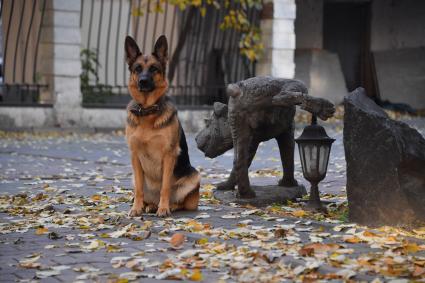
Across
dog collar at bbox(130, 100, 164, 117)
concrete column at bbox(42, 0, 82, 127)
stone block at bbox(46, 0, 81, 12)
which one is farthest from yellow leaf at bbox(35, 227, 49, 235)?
stone block at bbox(46, 0, 81, 12)

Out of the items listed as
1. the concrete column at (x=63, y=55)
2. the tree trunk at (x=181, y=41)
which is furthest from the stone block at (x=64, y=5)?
the tree trunk at (x=181, y=41)

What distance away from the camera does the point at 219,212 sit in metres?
7.27

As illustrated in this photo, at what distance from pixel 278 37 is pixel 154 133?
40.6ft

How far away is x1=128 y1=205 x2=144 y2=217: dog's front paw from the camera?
7156 mm

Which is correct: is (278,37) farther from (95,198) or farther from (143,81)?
(143,81)

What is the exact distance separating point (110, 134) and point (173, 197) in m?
10.7

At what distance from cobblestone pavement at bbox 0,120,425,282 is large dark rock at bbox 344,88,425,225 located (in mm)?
161

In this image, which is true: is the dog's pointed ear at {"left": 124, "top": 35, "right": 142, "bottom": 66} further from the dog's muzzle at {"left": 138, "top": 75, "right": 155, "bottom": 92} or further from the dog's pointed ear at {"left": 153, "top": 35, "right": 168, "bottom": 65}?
the dog's muzzle at {"left": 138, "top": 75, "right": 155, "bottom": 92}

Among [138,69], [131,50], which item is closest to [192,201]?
[138,69]

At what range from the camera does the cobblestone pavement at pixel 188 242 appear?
5.07 meters

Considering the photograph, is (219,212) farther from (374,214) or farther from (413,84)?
(413,84)

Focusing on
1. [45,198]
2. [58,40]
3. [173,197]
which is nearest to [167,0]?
[58,40]

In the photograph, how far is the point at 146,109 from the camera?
23.4 feet

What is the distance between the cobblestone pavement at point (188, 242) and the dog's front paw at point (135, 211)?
0.09 metres
